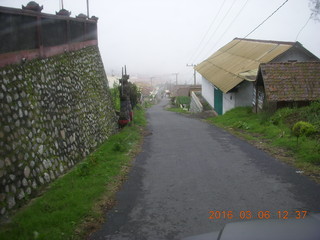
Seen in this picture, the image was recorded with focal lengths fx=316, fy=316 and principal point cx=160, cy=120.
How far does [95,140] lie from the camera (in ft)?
40.6

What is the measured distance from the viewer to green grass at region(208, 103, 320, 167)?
10469mm

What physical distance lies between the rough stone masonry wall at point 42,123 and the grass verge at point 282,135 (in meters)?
6.82

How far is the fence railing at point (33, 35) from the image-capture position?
24.7 ft

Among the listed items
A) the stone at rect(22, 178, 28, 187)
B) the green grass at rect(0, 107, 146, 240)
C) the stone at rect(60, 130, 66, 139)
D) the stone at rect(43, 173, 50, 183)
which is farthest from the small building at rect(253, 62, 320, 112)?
the stone at rect(22, 178, 28, 187)

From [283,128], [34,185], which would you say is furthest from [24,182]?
[283,128]

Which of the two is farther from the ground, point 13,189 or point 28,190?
point 13,189

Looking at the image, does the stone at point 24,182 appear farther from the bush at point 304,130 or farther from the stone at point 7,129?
the bush at point 304,130

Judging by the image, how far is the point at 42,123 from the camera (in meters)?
8.21

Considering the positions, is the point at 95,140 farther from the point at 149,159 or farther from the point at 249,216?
the point at 249,216

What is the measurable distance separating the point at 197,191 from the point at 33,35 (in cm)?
645

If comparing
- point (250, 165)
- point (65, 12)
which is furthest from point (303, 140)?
point (65, 12)

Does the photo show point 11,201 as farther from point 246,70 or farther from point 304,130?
point 246,70

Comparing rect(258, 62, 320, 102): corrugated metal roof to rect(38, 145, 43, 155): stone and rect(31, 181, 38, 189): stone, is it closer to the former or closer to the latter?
rect(38, 145, 43, 155): stone

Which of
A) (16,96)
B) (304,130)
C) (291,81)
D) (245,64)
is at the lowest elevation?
(304,130)
